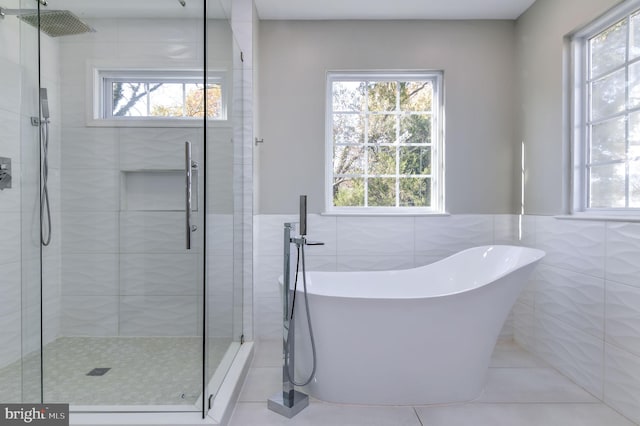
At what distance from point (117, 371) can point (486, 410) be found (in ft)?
5.89

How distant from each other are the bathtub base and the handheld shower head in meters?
1.72

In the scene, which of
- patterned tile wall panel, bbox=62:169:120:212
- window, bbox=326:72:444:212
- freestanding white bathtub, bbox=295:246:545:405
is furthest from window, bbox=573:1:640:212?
patterned tile wall panel, bbox=62:169:120:212

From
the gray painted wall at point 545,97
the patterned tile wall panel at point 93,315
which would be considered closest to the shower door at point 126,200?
the patterned tile wall panel at point 93,315

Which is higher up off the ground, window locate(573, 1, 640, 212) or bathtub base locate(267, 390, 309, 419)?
window locate(573, 1, 640, 212)

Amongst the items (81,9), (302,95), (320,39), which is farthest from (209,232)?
(320,39)

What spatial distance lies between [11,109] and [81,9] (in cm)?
56

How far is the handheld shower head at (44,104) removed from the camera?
1.76 m

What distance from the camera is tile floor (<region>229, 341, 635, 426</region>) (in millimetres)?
1891

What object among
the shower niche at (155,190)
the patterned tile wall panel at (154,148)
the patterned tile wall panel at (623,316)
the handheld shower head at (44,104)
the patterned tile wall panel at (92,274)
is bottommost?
the patterned tile wall panel at (623,316)

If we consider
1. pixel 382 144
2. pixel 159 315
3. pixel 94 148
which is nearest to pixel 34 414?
pixel 159 315

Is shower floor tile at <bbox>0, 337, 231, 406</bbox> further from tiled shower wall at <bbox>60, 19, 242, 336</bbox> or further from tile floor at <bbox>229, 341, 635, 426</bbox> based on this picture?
tile floor at <bbox>229, 341, 635, 426</bbox>

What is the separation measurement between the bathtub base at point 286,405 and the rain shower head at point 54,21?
6.59ft

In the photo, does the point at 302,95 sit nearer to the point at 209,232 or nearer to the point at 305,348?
the point at 209,232

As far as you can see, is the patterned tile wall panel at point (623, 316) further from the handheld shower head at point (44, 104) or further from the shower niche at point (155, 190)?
the handheld shower head at point (44, 104)
